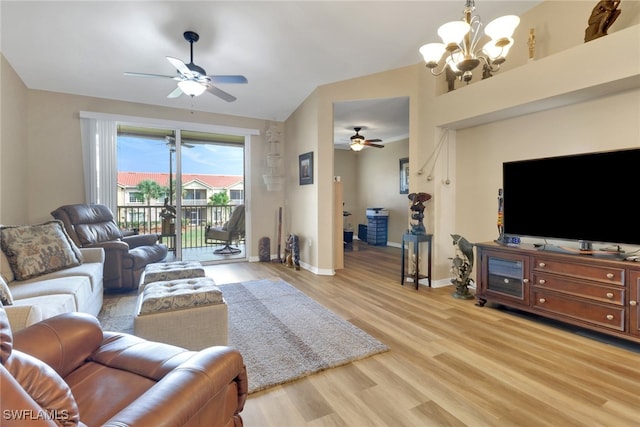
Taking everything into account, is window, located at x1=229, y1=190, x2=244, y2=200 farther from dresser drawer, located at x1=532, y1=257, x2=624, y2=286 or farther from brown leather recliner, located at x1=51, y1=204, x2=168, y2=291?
dresser drawer, located at x1=532, y1=257, x2=624, y2=286

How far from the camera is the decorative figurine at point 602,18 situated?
2.35 meters

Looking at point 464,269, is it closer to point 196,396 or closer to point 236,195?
point 196,396

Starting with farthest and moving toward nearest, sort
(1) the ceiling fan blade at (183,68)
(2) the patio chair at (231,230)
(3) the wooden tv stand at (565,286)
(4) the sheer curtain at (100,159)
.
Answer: (2) the patio chair at (231,230)
(4) the sheer curtain at (100,159)
(1) the ceiling fan blade at (183,68)
(3) the wooden tv stand at (565,286)

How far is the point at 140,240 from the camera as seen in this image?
404 cm

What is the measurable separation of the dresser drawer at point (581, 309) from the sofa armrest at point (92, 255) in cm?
426

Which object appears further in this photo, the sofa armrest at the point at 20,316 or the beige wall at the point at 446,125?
the beige wall at the point at 446,125

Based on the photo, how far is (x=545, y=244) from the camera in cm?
292

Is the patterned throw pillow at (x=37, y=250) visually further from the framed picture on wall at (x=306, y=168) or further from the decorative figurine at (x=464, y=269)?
the decorative figurine at (x=464, y=269)

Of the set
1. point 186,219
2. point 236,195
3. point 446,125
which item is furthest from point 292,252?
point 446,125

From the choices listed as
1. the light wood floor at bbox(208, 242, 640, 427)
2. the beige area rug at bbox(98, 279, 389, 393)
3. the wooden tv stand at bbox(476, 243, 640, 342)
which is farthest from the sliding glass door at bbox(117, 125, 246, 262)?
the wooden tv stand at bbox(476, 243, 640, 342)

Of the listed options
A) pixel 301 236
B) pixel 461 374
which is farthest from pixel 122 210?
pixel 461 374

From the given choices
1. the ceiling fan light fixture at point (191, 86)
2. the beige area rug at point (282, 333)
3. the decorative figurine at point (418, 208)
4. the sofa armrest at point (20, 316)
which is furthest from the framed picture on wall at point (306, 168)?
the sofa armrest at point (20, 316)

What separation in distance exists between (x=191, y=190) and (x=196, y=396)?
474cm

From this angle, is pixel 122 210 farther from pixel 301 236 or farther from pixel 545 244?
pixel 545 244
